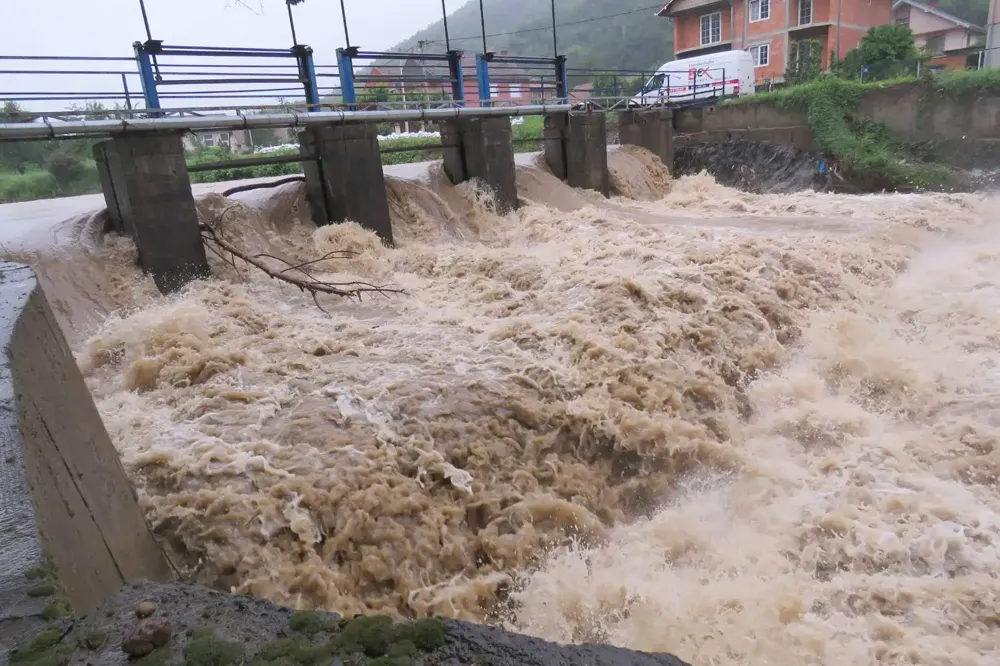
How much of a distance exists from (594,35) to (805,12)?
4396 cm

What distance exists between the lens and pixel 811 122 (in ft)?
58.4

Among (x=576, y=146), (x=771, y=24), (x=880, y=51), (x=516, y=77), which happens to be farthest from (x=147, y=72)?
(x=771, y=24)

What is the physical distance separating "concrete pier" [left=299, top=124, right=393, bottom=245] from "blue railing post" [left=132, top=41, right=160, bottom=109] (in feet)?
6.92

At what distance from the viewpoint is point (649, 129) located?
17.6 metres

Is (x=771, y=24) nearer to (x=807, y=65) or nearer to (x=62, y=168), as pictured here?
(x=807, y=65)

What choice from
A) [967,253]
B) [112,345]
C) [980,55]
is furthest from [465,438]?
[980,55]

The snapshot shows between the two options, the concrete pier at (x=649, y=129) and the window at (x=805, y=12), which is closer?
the concrete pier at (x=649, y=129)

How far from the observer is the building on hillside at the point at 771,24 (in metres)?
26.8

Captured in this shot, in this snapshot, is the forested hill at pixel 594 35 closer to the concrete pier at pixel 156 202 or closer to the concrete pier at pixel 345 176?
the concrete pier at pixel 345 176

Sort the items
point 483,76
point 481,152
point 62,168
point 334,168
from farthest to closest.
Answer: point 62,168 → point 483,76 → point 481,152 → point 334,168

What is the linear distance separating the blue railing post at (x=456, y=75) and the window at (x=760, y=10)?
22.0m

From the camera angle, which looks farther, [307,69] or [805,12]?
[805,12]

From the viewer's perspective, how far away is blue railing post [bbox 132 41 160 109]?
775cm

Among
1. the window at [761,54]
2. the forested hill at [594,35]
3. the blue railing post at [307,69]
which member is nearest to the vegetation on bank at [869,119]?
the window at [761,54]
